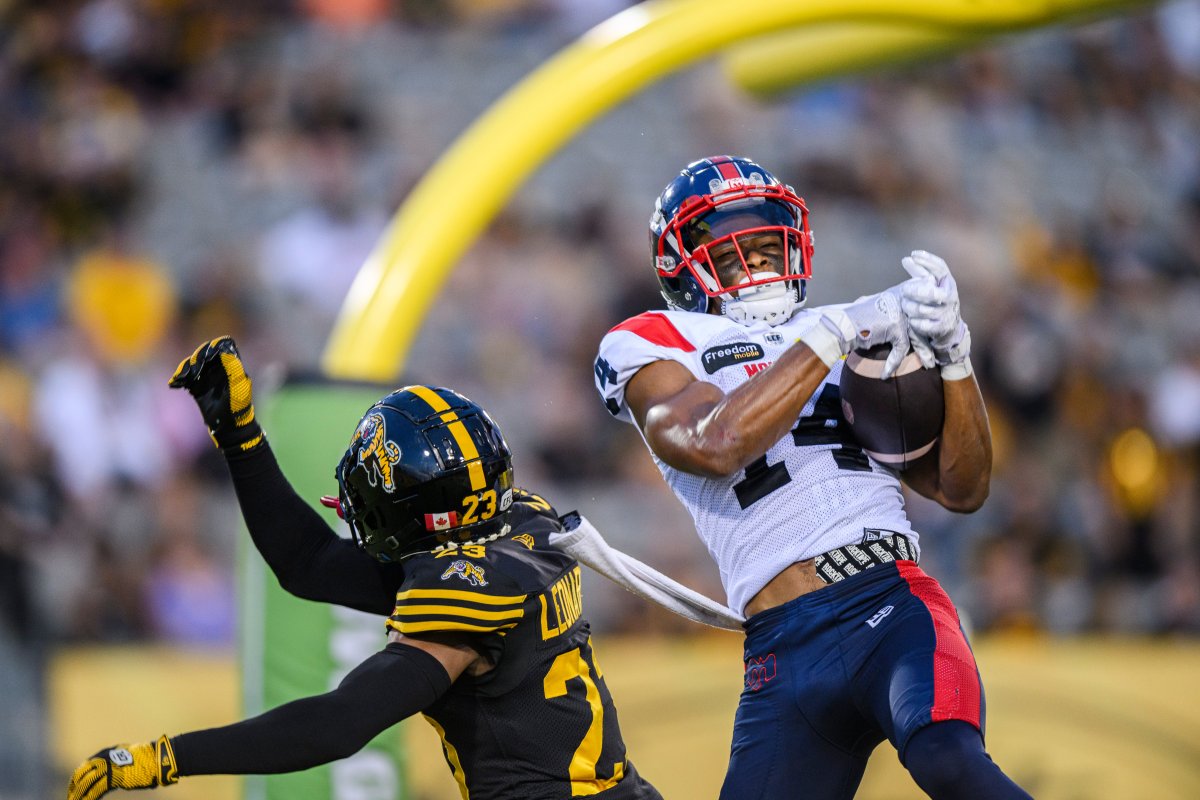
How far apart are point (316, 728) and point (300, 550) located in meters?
0.91

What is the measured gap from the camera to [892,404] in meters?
3.13

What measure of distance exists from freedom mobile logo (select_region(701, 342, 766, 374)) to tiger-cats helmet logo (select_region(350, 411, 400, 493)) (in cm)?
76

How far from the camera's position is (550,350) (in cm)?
845

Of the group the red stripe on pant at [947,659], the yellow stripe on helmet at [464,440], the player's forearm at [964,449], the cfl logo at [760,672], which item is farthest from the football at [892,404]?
the yellow stripe on helmet at [464,440]

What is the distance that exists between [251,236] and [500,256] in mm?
1512

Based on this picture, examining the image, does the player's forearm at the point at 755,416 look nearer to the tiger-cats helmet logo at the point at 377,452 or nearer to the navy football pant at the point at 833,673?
the navy football pant at the point at 833,673

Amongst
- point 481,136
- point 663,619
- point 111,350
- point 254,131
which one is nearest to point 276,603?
point 481,136

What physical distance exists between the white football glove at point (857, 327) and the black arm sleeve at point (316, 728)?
1.02 meters

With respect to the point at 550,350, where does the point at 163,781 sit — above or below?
below

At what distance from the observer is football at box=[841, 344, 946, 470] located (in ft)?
10.2

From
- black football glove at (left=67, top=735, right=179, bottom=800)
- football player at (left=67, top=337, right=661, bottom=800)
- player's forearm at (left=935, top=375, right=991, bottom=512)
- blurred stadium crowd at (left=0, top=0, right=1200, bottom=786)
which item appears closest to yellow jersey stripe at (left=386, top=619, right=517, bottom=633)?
football player at (left=67, top=337, right=661, bottom=800)

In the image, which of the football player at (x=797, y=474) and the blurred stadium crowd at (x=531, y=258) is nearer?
the football player at (x=797, y=474)

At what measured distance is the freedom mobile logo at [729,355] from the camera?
3.30 metres

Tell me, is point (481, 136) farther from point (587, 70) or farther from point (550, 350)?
point (550, 350)
